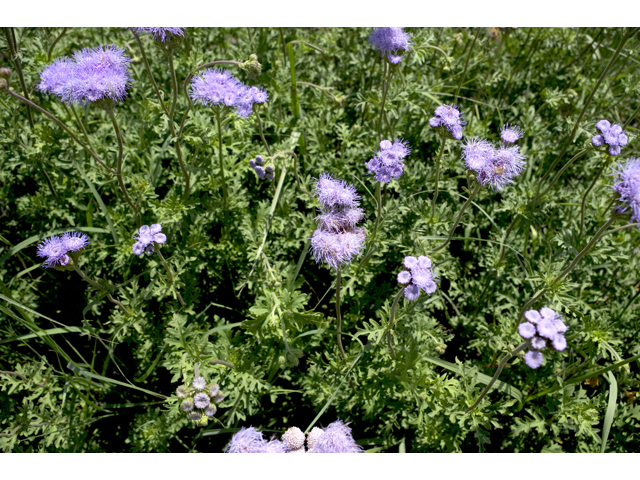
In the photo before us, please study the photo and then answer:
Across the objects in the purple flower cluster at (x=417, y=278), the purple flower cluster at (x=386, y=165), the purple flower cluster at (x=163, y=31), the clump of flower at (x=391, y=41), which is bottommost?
the purple flower cluster at (x=417, y=278)

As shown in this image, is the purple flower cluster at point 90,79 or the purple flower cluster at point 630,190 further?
the purple flower cluster at point 90,79

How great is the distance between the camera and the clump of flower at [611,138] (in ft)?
11.5

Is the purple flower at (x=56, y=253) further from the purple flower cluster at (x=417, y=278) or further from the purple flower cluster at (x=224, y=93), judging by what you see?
the purple flower cluster at (x=417, y=278)

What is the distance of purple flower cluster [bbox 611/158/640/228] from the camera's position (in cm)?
286

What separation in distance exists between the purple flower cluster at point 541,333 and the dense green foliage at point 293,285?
1038 millimetres

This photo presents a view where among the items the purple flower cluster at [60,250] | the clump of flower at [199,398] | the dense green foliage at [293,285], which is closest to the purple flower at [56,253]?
the purple flower cluster at [60,250]

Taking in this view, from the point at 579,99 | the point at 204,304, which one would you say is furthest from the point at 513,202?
the point at 204,304

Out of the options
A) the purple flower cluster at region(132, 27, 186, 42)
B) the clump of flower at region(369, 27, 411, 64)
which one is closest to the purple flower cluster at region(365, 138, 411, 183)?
the clump of flower at region(369, 27, 411, 64)

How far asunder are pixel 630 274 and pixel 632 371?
106 cm

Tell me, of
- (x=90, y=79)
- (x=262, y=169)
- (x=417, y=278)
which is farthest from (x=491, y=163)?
(x=90, y=79)

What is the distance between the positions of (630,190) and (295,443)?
2900mm

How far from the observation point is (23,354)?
14.3 feet

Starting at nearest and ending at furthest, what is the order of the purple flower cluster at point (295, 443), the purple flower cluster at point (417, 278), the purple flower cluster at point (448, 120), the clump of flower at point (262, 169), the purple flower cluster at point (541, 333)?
the purple flower cluster at point (541, 333), the purple flower cluster at point (417, 278), the purple flower cluster at point (295, 443), the purple flower cluster at point (448, 120), the clump of flower at point (262, 169)

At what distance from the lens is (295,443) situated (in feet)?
9.79
